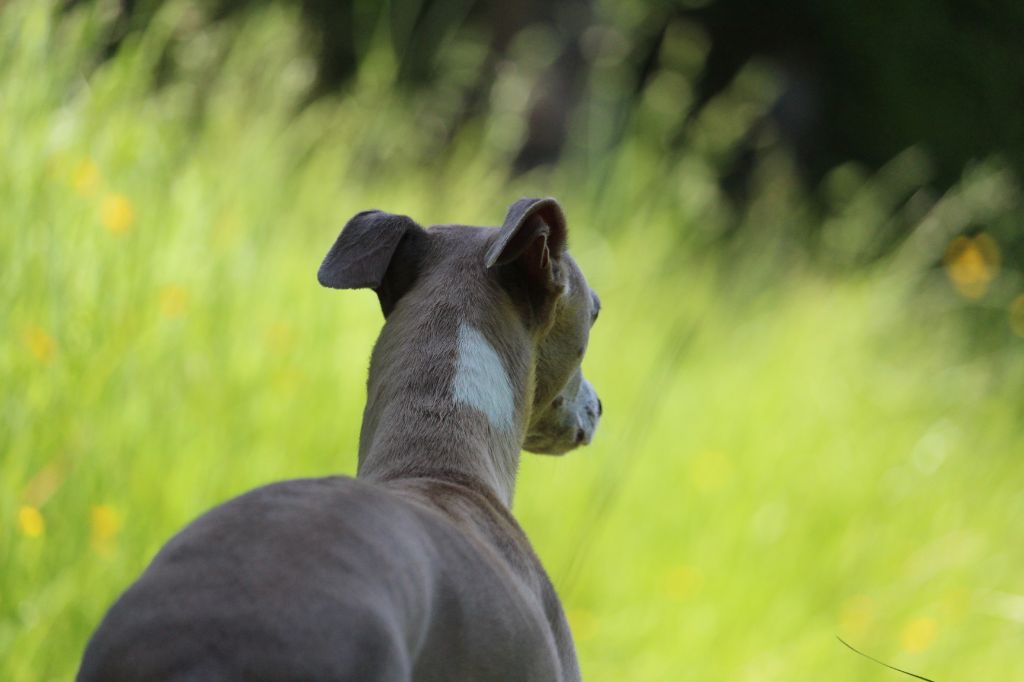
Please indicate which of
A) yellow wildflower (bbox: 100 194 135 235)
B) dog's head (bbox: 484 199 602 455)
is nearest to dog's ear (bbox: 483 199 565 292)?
dog's head (bbox: 484 199 602 455)

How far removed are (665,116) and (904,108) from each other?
282cm

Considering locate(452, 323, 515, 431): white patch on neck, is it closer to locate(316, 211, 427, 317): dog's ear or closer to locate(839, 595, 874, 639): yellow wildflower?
locate(316, 211, 427, 317): dog's ear

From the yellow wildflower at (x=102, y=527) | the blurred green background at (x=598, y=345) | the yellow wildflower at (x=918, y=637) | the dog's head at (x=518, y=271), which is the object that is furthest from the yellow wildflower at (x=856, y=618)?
the yellow wildflower at (x=102, y=527)

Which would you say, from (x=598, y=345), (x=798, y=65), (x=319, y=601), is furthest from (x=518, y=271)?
(x=798, y=65)

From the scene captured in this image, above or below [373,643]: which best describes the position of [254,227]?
above

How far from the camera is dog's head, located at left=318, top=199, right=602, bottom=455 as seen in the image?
2332mm

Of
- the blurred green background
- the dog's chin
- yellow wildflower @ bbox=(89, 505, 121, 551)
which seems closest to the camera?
the dog's chin

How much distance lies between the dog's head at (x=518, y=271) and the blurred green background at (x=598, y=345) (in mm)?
332

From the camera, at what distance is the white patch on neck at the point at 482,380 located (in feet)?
7.54

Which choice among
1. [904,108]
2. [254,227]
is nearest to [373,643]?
[254,227]

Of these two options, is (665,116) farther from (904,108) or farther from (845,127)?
(845,127)

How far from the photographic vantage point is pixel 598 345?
5.43m

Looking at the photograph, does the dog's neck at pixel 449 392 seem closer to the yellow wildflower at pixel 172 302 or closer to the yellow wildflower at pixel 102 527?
the yellow wildflower at pixel 102 527

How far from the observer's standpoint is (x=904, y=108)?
887cm
